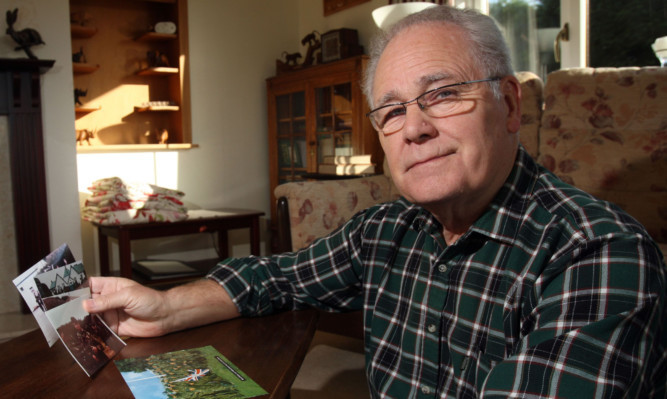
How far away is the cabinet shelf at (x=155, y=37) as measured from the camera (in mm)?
3863

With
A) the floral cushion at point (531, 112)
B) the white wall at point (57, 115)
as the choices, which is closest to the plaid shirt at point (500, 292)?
the floral cushion at point (531, 112)

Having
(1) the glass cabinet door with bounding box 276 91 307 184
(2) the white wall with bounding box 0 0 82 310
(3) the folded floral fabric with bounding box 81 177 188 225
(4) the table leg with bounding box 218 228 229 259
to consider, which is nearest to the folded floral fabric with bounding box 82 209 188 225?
(3) the folded floral fabric with bounding box 81 177 188 225

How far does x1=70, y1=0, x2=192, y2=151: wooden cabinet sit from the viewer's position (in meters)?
3.80

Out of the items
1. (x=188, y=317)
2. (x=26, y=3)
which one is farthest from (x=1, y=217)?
(x=188, y=317)

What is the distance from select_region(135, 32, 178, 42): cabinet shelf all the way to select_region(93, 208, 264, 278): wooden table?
136 cm

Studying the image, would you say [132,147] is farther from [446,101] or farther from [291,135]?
[446,101]

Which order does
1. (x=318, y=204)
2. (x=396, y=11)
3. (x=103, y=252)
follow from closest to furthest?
(x=318, y=204), (x=396, y=11), (x=103, y=252)

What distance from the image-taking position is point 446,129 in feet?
2.61

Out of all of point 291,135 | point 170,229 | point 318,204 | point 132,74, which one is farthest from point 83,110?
point 318,204

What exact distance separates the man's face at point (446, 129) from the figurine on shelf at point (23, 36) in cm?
268

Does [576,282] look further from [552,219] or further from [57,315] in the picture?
[57,315]

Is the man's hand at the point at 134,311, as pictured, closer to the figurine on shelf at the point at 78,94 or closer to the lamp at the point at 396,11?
the lamp at the point at 396,11

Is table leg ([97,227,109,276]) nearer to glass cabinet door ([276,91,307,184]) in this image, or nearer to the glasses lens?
glass cabinet door ([276,91,307,184])

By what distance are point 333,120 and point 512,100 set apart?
2915 mm
